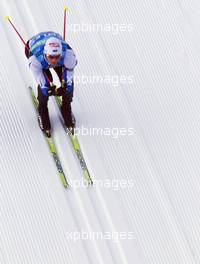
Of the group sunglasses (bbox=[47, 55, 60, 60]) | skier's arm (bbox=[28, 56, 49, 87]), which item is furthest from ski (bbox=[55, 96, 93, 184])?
sunglasses (bbox=[47, 55, 60, 60])

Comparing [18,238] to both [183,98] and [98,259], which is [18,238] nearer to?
[98,259]

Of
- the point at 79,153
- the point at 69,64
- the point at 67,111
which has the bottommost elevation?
the point at 79,153

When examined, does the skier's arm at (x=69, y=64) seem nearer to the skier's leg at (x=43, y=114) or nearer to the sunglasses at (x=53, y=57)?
the sunglasses at (x=53, y=57)

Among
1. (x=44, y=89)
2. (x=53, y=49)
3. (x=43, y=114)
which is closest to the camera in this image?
(x=53, y=49)


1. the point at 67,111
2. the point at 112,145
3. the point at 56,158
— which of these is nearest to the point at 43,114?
the point at 67,111

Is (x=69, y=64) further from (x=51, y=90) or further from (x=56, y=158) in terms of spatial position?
(x=56, y=158)

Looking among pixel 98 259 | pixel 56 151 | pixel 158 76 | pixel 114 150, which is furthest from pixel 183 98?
pixel 98 259
